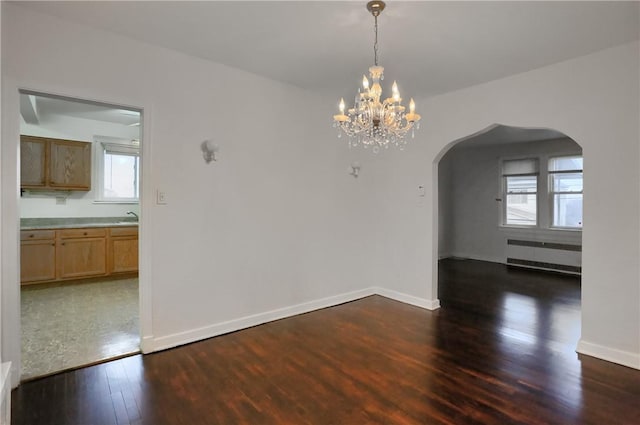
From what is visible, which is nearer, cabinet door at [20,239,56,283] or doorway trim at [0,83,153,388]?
doorway trim at [0,83,153,388]

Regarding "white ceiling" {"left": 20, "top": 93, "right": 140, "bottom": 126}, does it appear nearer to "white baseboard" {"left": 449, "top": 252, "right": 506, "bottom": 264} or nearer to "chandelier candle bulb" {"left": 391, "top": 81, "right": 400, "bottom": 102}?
"chandelier candle bulb" {"left": 391, "top": 81, "right": 400, "bottom": 102}

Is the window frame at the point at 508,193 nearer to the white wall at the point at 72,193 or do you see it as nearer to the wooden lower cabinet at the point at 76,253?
the wooden lower cabinet at the point at 76,253

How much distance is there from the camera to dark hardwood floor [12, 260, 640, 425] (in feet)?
6.64

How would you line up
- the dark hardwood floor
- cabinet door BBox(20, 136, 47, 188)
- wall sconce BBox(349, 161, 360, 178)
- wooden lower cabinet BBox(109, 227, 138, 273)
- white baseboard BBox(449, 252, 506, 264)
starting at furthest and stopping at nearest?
white baseboard BBox(449, 252, 506, 264), wooden lower cabinet BBox(109, 227, 138, 273), cabinet door BBox(20, 136, 47, 188), wall sconce BBox(349, 161, 360, 178), the dark hardwood floor

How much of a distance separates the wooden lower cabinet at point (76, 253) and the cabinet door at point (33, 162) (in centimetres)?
83

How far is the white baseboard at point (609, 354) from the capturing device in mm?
2664

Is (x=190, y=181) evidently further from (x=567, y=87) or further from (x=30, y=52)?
(x=567, y=87)

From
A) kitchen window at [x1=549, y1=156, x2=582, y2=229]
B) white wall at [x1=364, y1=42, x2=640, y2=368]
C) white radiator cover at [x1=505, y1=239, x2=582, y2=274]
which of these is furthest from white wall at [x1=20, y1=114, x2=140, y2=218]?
kitchen window at [x1=549, y1=156, x2=582, y2=229]

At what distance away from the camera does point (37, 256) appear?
188 inches

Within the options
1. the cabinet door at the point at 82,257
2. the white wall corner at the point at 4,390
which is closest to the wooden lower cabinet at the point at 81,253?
the cabinet door at the point at 82,257

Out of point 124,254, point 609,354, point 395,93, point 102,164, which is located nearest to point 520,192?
point 609,354

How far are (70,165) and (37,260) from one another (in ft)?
5.11

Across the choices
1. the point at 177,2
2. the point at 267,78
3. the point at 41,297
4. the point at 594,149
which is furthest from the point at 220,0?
the point at 41,297

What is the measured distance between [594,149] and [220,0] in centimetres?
324
